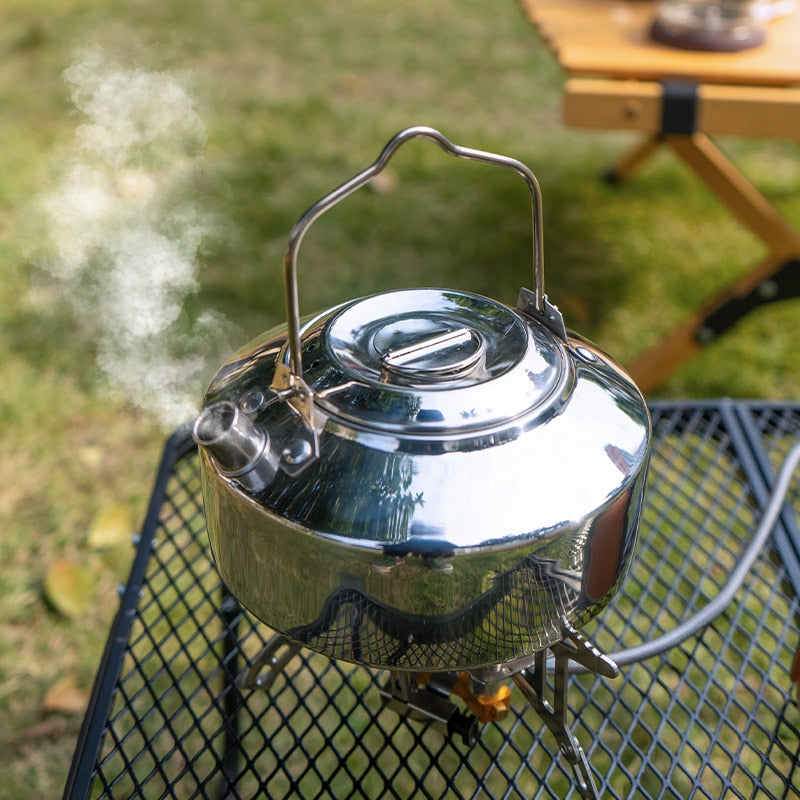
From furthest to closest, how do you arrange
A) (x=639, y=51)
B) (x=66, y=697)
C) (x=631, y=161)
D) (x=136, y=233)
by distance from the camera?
(x=631, y=161)
(x=136, y=233)
(x=639, y=51)
(x=66, y=697)

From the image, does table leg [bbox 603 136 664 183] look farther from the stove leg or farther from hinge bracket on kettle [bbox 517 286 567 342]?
the stove leg

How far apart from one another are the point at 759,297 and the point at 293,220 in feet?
5.73

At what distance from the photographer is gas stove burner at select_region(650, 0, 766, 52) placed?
87.8 inches

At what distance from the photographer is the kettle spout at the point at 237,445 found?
0.75 metres

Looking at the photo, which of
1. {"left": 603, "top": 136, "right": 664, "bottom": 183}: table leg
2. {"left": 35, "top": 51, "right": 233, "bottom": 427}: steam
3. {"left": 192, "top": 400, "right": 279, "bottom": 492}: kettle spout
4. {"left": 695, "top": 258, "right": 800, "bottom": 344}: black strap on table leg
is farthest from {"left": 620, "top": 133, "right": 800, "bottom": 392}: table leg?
{"left": 192, "top": 400, "right": 279, "bottom": 492}: kettle spout

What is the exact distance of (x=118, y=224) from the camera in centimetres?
325

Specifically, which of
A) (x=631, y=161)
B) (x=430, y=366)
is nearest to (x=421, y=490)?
(x=430, y=366)

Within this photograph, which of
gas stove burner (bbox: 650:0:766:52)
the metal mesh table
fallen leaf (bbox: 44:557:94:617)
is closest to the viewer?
the metal mesh table

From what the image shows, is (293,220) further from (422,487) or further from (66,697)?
(422,487)

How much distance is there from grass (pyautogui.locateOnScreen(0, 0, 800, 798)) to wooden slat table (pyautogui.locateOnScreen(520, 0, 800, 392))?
1.15 feet

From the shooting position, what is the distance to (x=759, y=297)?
2.28 m

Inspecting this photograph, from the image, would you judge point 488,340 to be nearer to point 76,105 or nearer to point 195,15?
point 76,105

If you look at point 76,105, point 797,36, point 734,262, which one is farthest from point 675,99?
point 76,105

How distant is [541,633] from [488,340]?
28 centimetres
